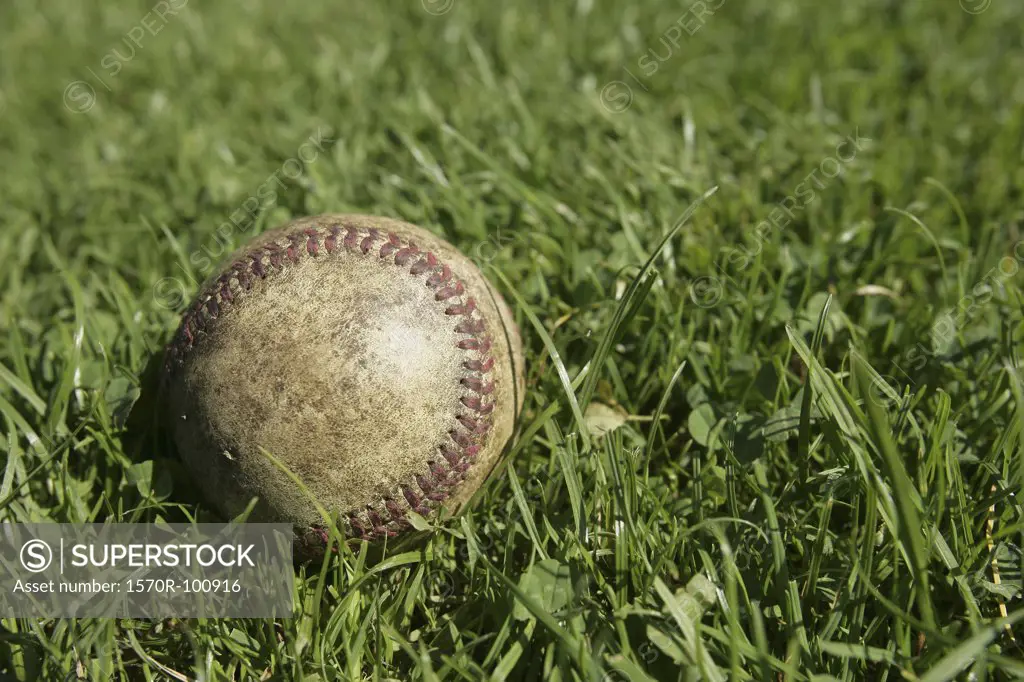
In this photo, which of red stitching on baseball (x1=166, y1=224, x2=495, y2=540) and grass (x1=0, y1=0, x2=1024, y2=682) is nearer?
grass (x1=0, y1=0, x2=1024, y2=682)

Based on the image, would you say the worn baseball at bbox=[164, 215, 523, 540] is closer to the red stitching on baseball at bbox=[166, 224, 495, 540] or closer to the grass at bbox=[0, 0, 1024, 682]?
the red stitching on baseball at bbox=[166, 224, 495, 540]

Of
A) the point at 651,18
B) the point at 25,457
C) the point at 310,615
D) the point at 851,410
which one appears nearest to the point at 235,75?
the point at 651,18

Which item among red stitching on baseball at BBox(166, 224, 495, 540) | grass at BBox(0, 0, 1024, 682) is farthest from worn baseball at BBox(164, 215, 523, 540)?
grass at BBox(0, 0, 1024, 682)

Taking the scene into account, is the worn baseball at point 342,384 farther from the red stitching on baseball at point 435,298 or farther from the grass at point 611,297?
the grass at point 611,297

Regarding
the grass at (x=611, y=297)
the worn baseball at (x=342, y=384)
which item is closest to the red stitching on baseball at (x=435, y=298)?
the worn baseball at (x=342, y=384)

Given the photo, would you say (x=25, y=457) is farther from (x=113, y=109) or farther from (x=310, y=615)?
(x=113, y=109)
